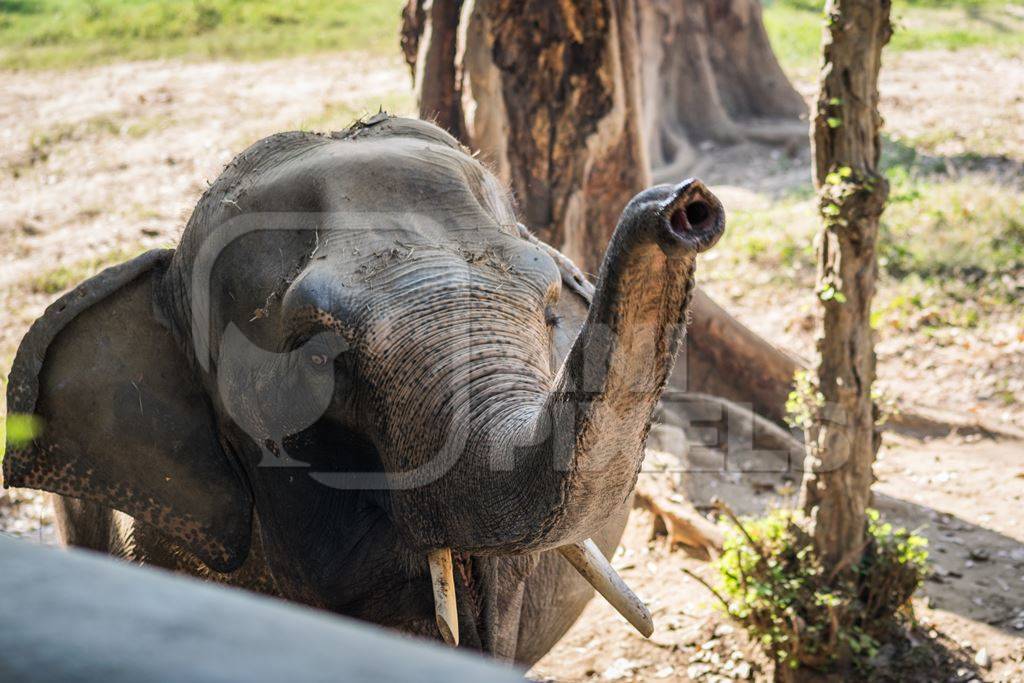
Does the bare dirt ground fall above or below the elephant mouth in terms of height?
below

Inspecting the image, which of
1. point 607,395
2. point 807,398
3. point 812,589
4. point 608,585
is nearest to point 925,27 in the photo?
point 807,398

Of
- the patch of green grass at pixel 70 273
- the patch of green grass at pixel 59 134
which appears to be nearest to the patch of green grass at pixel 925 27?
the patch of green grass at pixel 59 134

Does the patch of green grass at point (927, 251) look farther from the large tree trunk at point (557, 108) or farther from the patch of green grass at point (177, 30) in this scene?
the patch of green grass at point (177, 30)

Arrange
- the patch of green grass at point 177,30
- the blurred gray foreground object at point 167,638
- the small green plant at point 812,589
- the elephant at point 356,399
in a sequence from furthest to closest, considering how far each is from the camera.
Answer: the patch of green grass at point 177,30 → the small green plant at point 812,589 → the elephant at point 356,399 → the blurred gray foreground object at point 167,638

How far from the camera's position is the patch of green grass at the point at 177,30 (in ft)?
56.7

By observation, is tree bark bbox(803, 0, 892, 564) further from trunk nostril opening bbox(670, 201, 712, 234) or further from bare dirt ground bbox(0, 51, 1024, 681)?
trunk nostril opening bbox(670, 201, 712, 234)

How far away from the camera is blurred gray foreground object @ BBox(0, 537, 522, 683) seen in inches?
27.0

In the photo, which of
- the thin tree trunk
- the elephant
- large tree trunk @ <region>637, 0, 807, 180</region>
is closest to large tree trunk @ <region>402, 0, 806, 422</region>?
the thin tree trunk

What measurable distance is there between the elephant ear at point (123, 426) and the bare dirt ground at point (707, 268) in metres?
0.61

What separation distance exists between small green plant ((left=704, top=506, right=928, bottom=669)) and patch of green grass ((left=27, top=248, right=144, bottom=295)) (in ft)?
21.2

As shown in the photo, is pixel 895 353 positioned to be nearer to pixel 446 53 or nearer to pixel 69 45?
pixel 446 53

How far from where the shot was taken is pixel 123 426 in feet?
12.2

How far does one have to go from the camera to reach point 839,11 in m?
4.84

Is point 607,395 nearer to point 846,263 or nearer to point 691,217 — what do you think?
point 691,217
